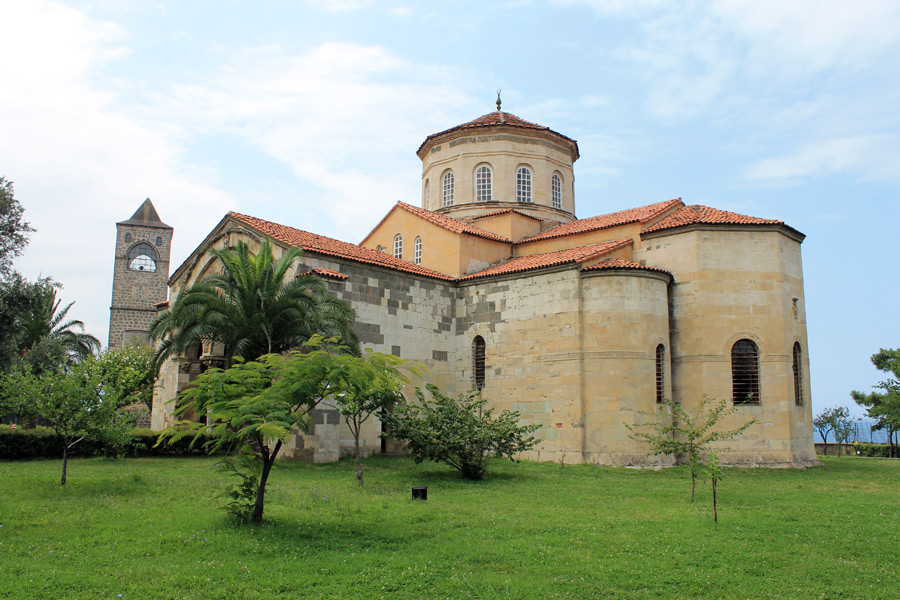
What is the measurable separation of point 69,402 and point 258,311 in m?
5.42

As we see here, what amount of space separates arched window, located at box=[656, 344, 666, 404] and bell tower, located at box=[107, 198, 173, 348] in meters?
35.0

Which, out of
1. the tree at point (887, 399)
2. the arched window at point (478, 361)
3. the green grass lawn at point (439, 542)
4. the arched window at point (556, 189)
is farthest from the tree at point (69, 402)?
the tree at point (887, 399)

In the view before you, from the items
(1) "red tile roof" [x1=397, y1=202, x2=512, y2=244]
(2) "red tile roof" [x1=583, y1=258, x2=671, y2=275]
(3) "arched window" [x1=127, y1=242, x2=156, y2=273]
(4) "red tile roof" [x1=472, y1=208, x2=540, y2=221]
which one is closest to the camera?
(2) "red tile roof" [x1=583, y1=258, x2=671, y2=275]

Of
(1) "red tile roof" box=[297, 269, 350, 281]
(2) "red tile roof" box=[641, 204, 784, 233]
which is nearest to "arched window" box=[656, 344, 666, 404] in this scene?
(2) "red tile roof" box=[641, 204, 784, 233]

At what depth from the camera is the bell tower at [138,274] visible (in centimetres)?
4603

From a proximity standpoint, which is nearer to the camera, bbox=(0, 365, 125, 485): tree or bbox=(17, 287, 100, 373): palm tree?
bbox=(0, 365, 125, 485): tree

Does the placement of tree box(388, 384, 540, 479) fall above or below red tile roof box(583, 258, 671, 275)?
below

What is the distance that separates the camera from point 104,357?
26.7 m

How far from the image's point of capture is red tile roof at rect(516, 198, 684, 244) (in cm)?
2302

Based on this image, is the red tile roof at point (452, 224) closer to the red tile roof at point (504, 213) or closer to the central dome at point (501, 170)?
the red tile roof at point (504, 213)

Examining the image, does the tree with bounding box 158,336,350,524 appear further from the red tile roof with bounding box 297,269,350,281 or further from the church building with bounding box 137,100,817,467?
the red tile roof with bounding box 297,269,350,281

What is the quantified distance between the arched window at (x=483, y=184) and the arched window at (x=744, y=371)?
1118cm

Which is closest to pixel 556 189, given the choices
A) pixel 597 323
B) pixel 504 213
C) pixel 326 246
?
pixel 504 213

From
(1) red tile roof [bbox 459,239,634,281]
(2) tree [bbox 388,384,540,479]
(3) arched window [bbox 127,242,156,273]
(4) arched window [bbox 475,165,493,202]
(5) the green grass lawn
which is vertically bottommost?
(5) the green grass lawn
